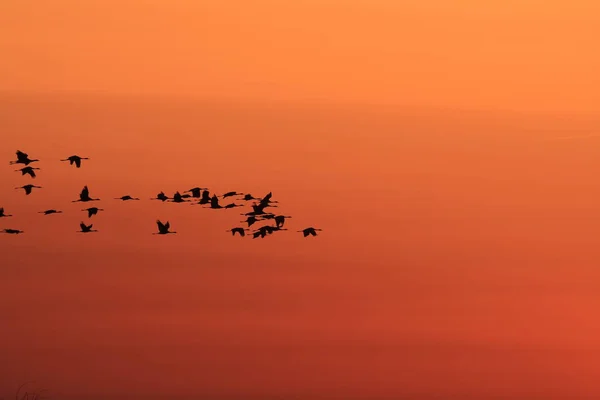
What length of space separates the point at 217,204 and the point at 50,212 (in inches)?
442

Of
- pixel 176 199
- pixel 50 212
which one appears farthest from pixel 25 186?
Answer: pixel 176 199

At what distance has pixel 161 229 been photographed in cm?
9200

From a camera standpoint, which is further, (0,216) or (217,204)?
(217,204)

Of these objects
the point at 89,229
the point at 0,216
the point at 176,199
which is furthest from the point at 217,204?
the point at 0,216

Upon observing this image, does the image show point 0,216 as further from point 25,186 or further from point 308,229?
point 308,229

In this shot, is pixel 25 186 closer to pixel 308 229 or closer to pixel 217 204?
pixel 217 204

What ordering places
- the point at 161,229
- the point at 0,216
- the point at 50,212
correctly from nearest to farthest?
the point at 0,216 < the point at 50,212 < the point at 161,229

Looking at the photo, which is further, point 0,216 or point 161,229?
point 161,229

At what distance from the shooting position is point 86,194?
3514 inches

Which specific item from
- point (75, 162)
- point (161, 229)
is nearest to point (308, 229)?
point (161, 229)

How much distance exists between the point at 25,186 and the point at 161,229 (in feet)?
35.1

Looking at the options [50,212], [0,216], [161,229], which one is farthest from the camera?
[161,229]

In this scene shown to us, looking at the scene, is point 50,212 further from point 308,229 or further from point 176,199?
point 308,229

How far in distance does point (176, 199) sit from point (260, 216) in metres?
5.79
